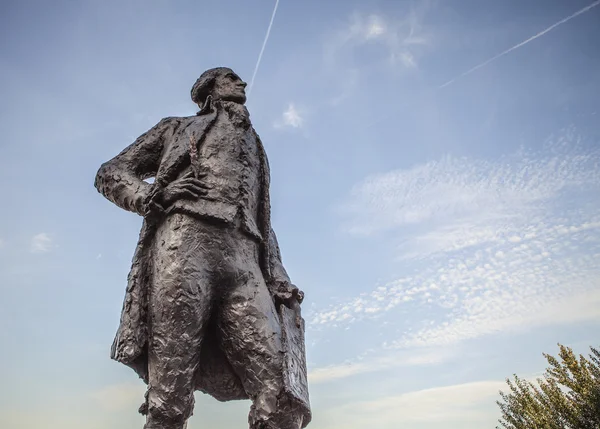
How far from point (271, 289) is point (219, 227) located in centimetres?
66

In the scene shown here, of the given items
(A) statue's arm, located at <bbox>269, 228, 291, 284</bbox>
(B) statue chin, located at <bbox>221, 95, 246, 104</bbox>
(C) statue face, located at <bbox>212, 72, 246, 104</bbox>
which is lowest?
(A) statue's arm, located at <bbox>269, 228, 291, 284</bbox>

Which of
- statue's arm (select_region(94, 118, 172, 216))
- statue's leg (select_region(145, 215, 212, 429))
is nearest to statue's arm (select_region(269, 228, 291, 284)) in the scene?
statue's leg (select_region(145, 215, 212, 429))

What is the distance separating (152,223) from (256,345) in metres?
1.06

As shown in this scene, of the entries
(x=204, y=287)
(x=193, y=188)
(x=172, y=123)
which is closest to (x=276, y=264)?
(x=204, y=287)

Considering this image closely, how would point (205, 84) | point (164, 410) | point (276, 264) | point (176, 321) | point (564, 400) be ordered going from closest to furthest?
point (164, 410), point (176, 321), point (276, 264), point (205, 84), point (564, 400)

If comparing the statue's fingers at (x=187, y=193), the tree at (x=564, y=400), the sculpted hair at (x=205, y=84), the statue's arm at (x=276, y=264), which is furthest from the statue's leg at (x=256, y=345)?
the tree at (x=564, y=400)

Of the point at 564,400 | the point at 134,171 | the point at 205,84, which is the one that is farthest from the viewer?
the point at 564,400

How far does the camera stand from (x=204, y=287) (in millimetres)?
2918

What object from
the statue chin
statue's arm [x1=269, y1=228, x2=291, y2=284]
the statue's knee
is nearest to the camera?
the statue's knee

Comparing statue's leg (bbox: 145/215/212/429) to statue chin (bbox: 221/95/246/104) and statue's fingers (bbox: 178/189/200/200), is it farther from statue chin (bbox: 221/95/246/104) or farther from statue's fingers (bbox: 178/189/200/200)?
statue chin (bbox: 221/95/246/104)

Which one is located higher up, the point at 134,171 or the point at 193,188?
the point at 134,171

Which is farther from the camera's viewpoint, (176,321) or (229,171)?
(229,171)

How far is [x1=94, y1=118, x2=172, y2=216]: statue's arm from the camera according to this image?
10.5ft

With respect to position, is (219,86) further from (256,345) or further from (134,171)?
(256,345)
